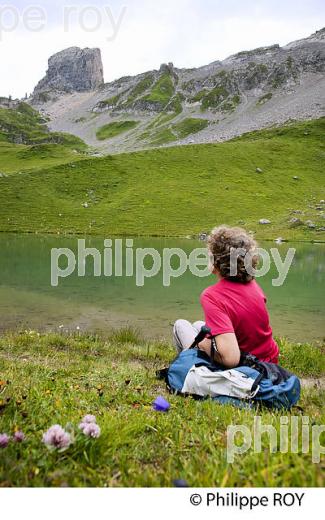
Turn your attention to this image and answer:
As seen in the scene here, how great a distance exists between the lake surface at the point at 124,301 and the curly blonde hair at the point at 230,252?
8979 millimetres

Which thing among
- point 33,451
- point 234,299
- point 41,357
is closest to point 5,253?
point 41,357

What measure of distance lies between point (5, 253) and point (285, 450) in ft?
132

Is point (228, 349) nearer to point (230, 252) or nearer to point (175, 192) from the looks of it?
point (230, 252)

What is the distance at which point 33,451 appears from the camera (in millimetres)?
2820

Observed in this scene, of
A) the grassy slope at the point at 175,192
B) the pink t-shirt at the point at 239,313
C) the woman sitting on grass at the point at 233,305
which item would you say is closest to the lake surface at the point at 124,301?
the pink t-shirt at the point at 239,313

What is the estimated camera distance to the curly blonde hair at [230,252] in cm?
648

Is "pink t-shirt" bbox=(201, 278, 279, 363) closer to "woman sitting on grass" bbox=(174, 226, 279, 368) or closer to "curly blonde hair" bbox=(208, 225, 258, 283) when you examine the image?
"woman sitting on grass" bbox=(174, 226, 279, 368)

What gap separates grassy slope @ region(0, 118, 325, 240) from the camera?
71750 mm

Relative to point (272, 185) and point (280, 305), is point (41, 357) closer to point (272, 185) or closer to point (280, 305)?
point (280, 305)

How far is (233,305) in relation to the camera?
253 inches

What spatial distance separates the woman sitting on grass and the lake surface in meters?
8.71

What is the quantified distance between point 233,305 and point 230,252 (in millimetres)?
825

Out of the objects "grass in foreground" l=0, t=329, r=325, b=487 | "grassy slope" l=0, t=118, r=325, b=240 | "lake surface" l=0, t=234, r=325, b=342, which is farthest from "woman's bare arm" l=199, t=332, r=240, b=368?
"grassy slope" l=0, t=118, r=325, b=240

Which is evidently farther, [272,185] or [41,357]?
[272,185]
